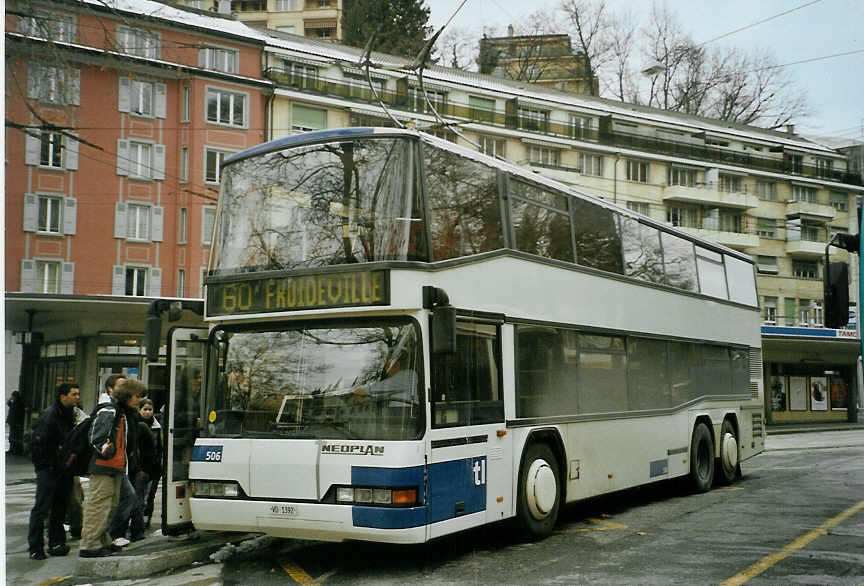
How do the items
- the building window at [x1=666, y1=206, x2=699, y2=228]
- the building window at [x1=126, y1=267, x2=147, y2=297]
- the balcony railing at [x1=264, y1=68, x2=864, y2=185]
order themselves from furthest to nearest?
the building window at [x1=666, y1=206, x2=699, y2=228] < the balcony railing at [x1=264, y1=68, x2=864, y2=185] < the building window at [x1=126, y1=267, x2=147, y2=297]

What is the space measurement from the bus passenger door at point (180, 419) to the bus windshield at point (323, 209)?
40.6 inches

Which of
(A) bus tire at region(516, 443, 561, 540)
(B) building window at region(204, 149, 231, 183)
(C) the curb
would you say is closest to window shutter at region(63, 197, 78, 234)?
(B) building window at region(204, 149, 231, 183)

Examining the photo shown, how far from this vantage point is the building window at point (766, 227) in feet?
193

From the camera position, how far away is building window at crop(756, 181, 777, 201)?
2330 inches

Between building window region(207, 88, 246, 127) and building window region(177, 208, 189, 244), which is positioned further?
building window region(207, 88, 246, 127)

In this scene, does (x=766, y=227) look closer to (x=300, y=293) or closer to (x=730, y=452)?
(x=730, y=452)

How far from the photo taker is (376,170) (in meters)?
8.98

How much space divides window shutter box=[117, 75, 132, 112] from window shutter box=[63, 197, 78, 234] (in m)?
4.38

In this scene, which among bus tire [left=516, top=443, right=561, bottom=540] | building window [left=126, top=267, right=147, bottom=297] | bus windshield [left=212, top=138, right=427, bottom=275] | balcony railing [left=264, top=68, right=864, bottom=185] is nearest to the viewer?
bus windshield [left=212, top=138, right=427, bottom=275]

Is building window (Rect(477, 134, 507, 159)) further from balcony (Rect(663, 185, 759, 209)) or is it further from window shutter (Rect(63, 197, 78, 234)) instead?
window shutter (Rect(63, 197, 78, 234))

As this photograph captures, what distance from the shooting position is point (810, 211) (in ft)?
197

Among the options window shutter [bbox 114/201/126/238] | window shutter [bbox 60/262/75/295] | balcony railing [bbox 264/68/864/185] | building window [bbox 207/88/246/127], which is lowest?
window shutter [bbox 60/262/75/295]

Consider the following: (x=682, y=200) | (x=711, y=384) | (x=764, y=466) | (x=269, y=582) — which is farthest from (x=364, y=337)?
(x=682, y=200)

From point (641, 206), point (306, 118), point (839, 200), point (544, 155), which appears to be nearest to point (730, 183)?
point (641, 206)
